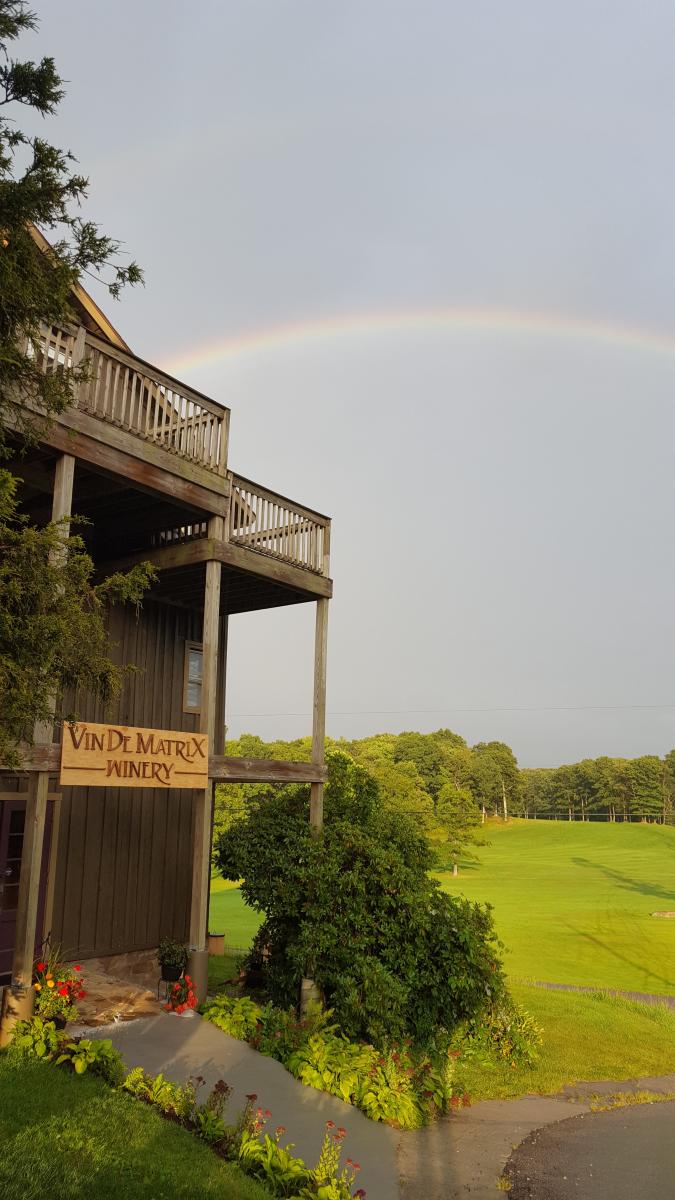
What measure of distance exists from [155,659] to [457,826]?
50130 millimetres

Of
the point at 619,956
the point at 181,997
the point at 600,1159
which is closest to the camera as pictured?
the point at 600,1159

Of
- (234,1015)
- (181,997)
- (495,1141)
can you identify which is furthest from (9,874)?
(495,1141)

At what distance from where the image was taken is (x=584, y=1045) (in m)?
14.9

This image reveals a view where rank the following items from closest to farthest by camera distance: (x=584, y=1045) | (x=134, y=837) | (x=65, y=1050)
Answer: (x=65, y=1050) → (x=134, y=837) → (x=584, y=1045)

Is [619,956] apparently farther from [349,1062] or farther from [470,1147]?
[470,1147]

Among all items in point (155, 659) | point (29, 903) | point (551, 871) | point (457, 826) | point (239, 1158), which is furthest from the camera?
point (457, 826)

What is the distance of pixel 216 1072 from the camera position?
9617 mm

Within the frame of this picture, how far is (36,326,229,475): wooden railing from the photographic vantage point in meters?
10.9

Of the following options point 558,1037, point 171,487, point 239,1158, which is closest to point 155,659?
point 171,487

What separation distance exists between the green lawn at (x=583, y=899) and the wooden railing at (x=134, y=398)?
31.9ft

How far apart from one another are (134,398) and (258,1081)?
9179mm

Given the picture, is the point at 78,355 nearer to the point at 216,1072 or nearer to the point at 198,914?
the point at 198,914

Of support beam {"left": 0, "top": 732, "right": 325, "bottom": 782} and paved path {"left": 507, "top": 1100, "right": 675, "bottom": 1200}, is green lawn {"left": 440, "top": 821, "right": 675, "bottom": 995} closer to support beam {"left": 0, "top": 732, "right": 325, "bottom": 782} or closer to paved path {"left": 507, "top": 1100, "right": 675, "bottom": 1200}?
paved path {"left": 507, "top": 1100, "right": 675, "bottom": 1200}

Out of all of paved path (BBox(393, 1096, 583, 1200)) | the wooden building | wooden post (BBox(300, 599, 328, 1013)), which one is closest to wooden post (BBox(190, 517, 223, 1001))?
the wooden building
